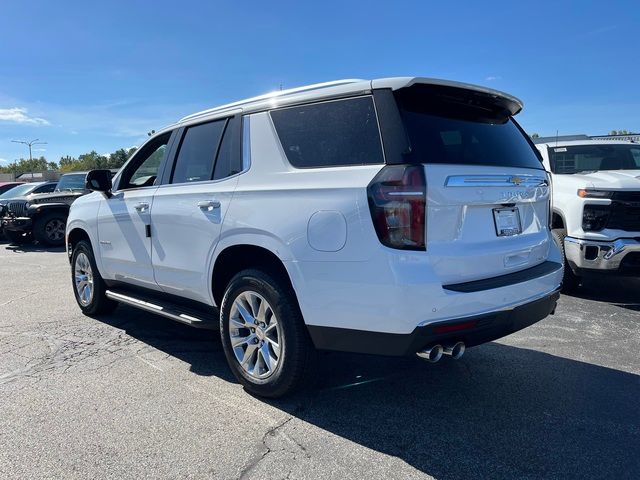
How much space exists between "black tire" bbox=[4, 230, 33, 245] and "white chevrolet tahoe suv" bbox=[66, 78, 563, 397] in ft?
35.7

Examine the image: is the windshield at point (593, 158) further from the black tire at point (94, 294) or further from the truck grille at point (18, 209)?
the truck grille at point (18, 209)

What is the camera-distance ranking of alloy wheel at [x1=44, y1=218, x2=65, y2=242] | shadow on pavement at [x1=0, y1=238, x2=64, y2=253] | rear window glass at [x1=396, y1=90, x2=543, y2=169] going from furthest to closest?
1. alloy wheel at [x1=44, y1=218, x2=65, y2=242]
2. shadow on pavement at [x1=0, y1=238, x2=64, y2=253]
3. rear window glass at [x1=396, y1=90, x2=543, y2=169]

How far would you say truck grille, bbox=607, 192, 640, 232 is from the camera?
18.0ft

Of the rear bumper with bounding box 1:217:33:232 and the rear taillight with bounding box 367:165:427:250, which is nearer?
the rear taillight with bounding box 367:165:427:250

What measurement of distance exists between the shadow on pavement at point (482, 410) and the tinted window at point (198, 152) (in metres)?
1.56

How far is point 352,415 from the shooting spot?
3.22m

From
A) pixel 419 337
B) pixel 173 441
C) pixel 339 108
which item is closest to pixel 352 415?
pixel 419 337

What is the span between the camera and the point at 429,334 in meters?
2.66

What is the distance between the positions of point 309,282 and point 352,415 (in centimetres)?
96

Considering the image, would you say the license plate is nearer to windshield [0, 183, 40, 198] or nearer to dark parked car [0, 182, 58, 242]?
dark parked car [0, 182, 58, 242]

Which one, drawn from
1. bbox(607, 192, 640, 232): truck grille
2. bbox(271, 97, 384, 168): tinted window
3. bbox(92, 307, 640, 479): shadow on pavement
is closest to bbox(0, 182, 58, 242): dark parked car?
bbox(92, 307, 640, 479): shadow on pavement

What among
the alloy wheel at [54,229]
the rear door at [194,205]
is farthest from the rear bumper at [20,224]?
the rear door at [194,205]

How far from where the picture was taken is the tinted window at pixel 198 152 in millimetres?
3945

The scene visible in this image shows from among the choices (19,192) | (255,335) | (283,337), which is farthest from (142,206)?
(19,192)
